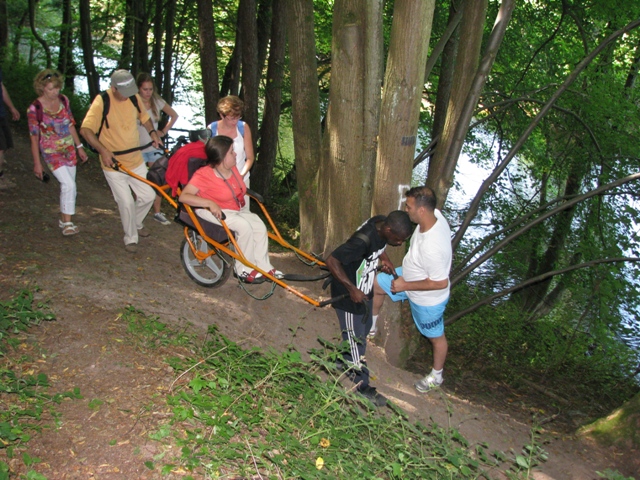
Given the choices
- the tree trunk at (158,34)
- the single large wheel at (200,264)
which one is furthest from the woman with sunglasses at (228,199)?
the tree trunk at (158,34)

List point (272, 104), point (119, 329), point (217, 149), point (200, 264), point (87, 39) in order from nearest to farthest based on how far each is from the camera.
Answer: point (119, 329) < point (217, 149) < point (200, 264) < point (272, 104) < point (87, 39)

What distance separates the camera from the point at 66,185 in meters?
6.45

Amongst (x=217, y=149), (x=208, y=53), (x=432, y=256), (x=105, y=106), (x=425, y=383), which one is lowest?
(x=425, y=383)

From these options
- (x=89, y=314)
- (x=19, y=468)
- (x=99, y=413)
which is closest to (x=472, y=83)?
(x=89, y=314)

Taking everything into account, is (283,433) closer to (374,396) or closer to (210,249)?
(374,396)

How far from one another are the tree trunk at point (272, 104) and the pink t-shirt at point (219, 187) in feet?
21.5

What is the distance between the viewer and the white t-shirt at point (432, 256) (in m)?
5.25

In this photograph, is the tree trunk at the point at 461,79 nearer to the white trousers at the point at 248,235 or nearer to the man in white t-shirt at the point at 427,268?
the man in white t-shirt at the point at 427,268

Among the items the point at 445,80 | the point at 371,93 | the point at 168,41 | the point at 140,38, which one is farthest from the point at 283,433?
the point at 140,38

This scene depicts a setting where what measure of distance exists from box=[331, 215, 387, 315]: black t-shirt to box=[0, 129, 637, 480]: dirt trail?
0.65m

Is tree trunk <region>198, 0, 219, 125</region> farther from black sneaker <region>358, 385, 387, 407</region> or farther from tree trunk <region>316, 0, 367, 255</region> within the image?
black sneaker <region>358, 385, 387, 407</region>

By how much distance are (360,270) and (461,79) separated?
3179 mm

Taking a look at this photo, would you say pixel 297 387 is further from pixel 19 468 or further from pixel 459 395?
pixel 459 395

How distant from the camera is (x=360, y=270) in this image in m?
5.07
